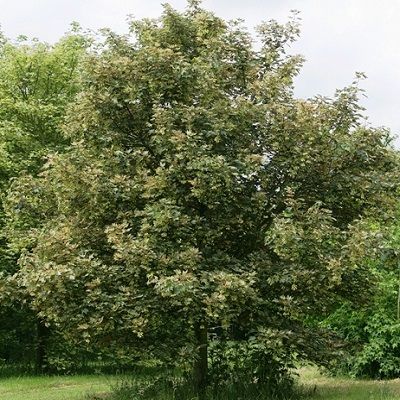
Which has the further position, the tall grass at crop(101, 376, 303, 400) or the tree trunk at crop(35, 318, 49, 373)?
the tree trunk at crop(35, 318, 49, 373)

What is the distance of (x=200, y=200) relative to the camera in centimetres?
1005

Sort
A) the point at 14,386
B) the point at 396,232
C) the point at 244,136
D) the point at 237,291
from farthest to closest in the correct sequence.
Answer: the point at 14,386 → the point at 396,232 → the point at 244,136 → the point at 237,291

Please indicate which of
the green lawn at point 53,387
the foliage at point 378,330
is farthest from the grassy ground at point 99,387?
the foliage at point 378,330

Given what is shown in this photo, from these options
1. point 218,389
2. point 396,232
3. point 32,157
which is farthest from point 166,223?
point 32,157

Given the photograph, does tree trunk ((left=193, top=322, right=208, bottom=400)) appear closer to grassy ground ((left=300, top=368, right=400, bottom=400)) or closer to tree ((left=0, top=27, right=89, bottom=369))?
grassy ground ((left=300, top=368, right=400, bottom=400))

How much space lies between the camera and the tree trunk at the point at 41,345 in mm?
20719

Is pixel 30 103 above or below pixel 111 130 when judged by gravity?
above

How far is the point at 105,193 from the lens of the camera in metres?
10.4

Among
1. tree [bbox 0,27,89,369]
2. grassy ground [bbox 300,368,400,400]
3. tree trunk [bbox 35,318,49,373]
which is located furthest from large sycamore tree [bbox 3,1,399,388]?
tree trunk [bbox 35,318,49,373]

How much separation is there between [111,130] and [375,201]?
482 cm

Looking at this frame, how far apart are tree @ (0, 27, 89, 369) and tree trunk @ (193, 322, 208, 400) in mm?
10066

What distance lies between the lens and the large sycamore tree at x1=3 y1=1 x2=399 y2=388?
9594mm

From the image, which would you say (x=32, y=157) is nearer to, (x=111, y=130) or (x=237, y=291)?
(x=111, y=130)

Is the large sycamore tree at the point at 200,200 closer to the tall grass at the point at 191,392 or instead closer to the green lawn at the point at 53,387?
the tall grass at the point at 191,392
